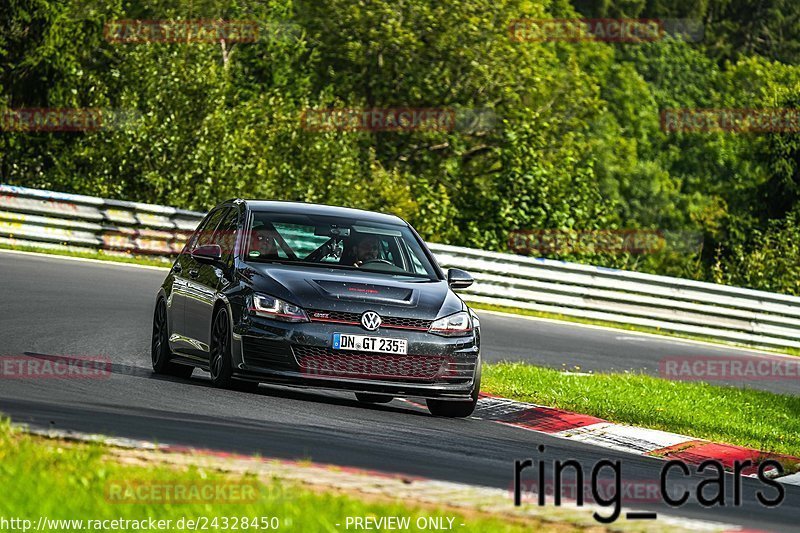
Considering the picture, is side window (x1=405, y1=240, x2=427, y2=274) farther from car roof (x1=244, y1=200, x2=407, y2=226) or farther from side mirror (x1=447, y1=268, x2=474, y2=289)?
car roof (x1=244, y1=200, x2=407, y2=226)

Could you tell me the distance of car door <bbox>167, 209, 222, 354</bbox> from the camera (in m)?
12.6

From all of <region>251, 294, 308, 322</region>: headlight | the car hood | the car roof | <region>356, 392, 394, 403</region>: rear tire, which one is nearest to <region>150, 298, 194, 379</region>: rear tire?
the car roof

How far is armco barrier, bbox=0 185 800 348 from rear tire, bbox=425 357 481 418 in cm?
1413

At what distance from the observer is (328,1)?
4766 cm

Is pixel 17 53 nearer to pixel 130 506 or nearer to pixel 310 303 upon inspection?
pixel 310 303

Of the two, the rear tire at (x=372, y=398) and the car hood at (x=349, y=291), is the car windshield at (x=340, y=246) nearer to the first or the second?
the car hood at (x=349, y=291)

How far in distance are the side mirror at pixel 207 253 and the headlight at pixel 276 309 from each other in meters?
1.03

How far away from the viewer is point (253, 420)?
A: 9.70 m

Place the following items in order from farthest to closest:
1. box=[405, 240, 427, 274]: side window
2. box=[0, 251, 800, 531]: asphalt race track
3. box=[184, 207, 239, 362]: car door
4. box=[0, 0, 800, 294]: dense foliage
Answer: box=[0, 0, 800, 294]: dense foliage → box=[405, 240, 427, 274]: side window → box=[184, 207, 239, 362]: car door → box=[0, 251, 800, 531]: asphalt race track

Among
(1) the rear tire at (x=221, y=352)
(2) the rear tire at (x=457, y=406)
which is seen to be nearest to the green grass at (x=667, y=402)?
(2) the rear tire at (x=457, y=406)

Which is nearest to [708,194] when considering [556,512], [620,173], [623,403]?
[620,173]

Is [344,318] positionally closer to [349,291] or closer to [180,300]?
[349,291]

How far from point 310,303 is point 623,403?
13.7ft

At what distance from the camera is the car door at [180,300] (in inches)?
497
